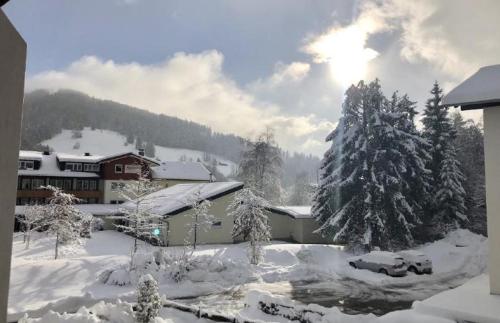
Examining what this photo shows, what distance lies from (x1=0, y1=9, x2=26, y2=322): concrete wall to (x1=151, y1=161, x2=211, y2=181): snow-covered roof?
53170mm

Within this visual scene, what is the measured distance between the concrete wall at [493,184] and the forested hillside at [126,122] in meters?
150

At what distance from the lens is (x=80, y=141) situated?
155m

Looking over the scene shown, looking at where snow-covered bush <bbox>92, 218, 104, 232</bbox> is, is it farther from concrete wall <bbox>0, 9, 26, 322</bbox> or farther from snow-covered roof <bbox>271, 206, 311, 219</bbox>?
concrete wall <bbox>0, 9, 26, 322</bbox>

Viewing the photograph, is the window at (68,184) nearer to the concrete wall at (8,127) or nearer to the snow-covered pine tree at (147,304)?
the snow-covered pine tree at (147,304)

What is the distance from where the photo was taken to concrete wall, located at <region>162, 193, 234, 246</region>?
3105 cm

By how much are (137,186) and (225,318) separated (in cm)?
1401

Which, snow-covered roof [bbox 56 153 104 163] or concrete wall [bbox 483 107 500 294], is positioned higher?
snow-covered roof [bbox 56 153 104 163]

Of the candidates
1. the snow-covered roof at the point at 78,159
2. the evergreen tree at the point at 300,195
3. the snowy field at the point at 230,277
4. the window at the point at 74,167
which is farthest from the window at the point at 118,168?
the evergreen tree at the point at 300,195

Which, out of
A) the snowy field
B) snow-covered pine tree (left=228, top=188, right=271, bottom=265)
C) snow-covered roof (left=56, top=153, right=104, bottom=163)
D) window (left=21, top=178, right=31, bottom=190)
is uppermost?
snow-covered roof (left=56, top=153, right=104, bottom=163)

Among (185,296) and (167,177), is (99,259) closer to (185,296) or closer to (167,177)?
(185,296)

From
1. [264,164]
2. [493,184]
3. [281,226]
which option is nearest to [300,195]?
[264,164]

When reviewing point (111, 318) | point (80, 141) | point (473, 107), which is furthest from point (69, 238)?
point (80, 141)

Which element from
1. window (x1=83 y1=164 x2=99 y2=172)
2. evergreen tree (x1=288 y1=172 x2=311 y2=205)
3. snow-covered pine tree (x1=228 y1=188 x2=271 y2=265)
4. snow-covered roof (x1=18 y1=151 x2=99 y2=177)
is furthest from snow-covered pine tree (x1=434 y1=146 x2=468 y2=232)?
evergreen tree (x1=288 y1=172 x2=311 y2=205)

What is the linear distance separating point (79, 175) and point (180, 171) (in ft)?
50.1
